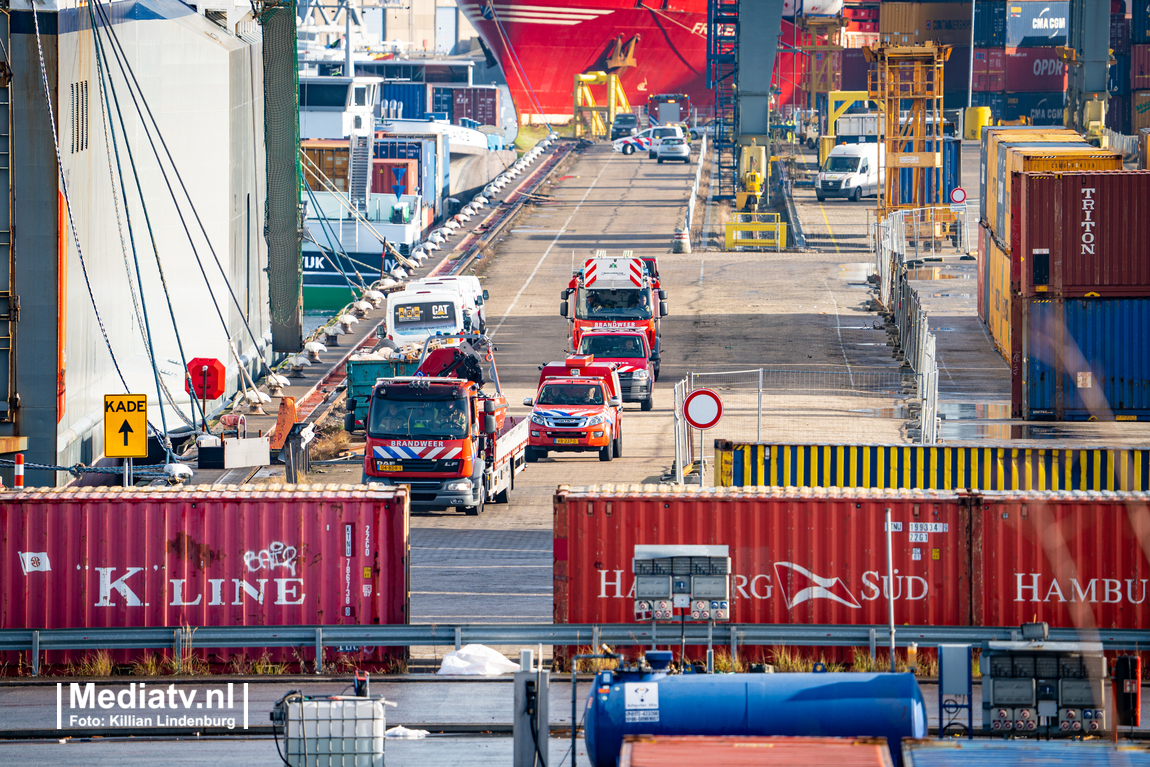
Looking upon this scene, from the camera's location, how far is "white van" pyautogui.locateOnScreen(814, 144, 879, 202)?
7325 centimetres

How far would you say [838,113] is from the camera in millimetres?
98062

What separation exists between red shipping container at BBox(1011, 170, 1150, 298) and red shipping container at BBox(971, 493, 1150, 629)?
1405 cm

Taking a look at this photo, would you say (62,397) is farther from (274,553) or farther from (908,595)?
(908,595)

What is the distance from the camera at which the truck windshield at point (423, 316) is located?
131 feet

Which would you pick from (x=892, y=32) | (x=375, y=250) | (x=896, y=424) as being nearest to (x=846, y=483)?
(x=896, y=424)

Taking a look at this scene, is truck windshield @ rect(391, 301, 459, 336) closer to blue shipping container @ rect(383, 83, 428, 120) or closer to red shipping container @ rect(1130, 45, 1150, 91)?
red shipping container @ rect(1130, 45, 1150, 91)

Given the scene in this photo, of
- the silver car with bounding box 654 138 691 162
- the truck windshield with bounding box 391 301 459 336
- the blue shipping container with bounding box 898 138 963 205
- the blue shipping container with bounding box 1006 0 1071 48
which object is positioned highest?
the blue shipping container with bounding box 1006 0 1071 48

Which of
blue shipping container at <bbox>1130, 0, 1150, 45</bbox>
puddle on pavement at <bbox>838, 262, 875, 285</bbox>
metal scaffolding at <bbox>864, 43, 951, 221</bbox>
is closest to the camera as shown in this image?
puddle on pavement at <bbox>838, 262, 875, 285</bbox>

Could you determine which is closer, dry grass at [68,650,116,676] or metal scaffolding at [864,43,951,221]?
dry grass at [68,650,116,676]

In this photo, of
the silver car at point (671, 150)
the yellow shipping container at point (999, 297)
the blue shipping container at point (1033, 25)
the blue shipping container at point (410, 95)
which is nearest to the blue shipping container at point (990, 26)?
the blue shipping container at point (1033, 25)

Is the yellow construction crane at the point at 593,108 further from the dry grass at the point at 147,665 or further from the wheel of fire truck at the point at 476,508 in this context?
the dry grass at the point at 147,665

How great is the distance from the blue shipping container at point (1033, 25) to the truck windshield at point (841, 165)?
155ft

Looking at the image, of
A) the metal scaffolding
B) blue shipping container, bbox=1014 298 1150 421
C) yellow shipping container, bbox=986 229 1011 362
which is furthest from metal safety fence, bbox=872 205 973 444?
yellow shipping container, bbox=986 229 1011 362

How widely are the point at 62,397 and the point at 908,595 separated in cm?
1634
